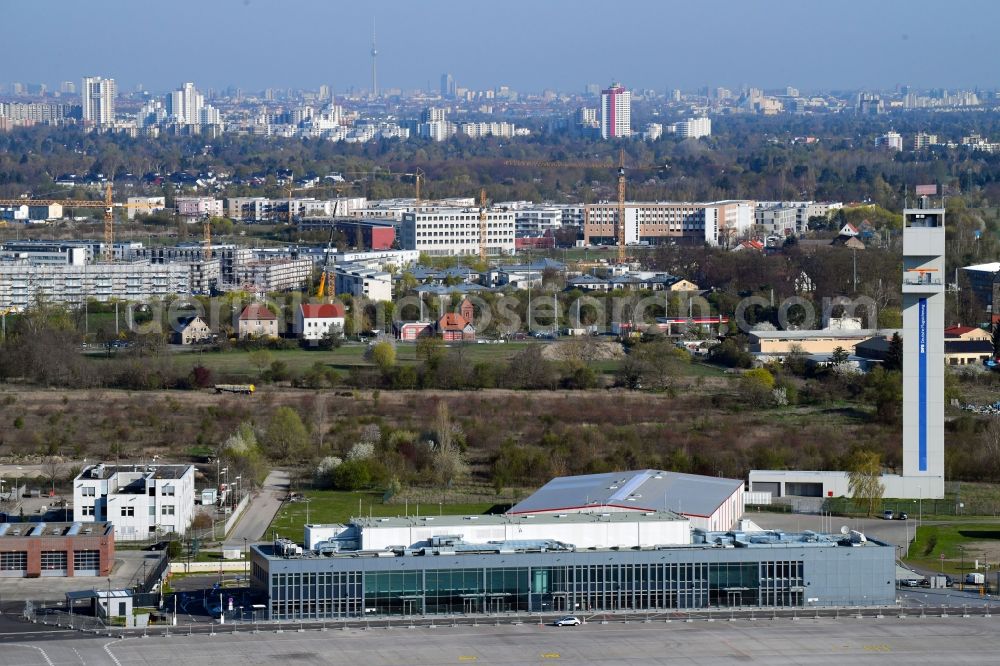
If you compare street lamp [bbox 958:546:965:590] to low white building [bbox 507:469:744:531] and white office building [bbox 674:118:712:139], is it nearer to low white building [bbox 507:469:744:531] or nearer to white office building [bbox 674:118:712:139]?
low white building [bbox 507:469:744:531]

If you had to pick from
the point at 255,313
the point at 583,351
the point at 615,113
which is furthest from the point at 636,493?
the point at 615,113

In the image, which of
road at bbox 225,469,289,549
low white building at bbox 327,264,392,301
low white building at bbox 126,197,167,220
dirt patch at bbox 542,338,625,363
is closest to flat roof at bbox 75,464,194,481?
road at bbox 225,469,289,549

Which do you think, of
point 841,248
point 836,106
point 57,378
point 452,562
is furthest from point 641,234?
point 836,106

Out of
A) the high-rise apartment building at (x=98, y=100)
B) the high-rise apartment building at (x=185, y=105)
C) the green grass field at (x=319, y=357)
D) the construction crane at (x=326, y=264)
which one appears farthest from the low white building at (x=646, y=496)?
the high-rise apartment building at (x=185, y=105)

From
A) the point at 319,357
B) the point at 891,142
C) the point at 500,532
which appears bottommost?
the point at 500,532

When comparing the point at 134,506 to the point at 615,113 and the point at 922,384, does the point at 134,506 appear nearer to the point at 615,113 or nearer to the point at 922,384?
the point at 922,384
